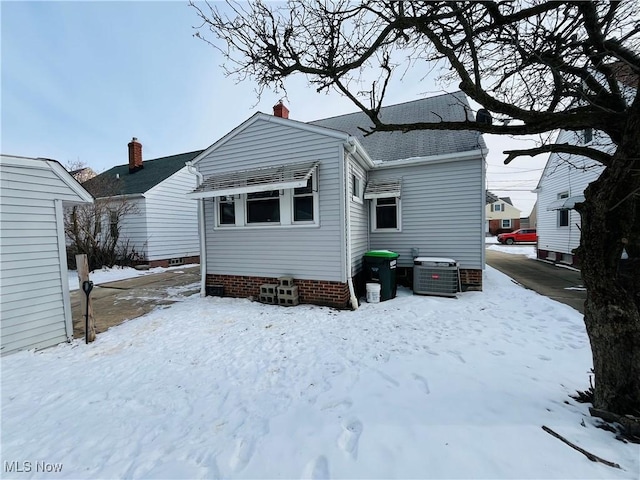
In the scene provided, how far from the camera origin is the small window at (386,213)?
324 inches

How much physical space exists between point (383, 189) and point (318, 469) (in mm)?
7130

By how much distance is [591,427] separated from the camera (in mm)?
2062

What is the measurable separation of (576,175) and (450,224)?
Answer: 28.5 ft

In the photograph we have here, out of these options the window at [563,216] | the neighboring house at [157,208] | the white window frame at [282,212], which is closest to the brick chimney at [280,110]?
the white window frame at [282,212]

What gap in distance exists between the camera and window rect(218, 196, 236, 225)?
23.9 ft

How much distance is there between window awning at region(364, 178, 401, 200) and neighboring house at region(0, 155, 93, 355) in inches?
271

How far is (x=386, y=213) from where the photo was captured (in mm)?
8383

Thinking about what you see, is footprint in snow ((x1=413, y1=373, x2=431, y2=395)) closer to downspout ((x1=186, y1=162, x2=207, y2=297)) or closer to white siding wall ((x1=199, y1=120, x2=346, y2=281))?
white siding wall ((x1=199, y1=120, x2=346, y2=281))

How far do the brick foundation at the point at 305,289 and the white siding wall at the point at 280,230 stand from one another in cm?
15

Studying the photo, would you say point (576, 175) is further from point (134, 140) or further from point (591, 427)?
point (134, 140)

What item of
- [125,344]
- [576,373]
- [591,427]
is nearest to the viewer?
[591,427]

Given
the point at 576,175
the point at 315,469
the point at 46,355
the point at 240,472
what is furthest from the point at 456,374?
the point at 576,175

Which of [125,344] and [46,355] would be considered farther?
[125,344]

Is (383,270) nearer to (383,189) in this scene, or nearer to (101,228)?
(383,189)
